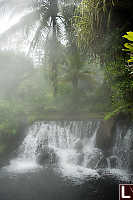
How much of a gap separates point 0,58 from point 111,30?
16.8 meters

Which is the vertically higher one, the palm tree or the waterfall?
the palm tree

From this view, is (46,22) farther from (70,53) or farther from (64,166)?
(64,166)

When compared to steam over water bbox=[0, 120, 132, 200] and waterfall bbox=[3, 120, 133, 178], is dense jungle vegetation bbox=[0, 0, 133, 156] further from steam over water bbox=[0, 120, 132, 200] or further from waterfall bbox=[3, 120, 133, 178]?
steam over water bbox=[0, 120, 132, 200]

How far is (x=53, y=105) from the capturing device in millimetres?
15422

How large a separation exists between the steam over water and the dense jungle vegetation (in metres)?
1.20

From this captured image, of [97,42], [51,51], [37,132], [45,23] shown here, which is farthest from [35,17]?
[37,132]

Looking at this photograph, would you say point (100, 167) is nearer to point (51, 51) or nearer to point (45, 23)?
point (51, 51)

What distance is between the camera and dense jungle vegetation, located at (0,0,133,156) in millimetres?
4465

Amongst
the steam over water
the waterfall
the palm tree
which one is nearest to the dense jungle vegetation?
→ the palm tree

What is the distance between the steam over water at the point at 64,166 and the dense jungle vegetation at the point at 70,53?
120 centimetres

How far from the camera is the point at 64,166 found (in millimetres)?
9016

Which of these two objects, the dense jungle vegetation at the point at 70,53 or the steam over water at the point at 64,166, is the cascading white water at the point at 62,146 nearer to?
the steam over water at the point at 64,166

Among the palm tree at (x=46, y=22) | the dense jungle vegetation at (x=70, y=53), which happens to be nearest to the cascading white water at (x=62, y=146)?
the dense jungle vegetation at (x=70, y=53)

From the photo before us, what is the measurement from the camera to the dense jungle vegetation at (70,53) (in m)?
4.46
